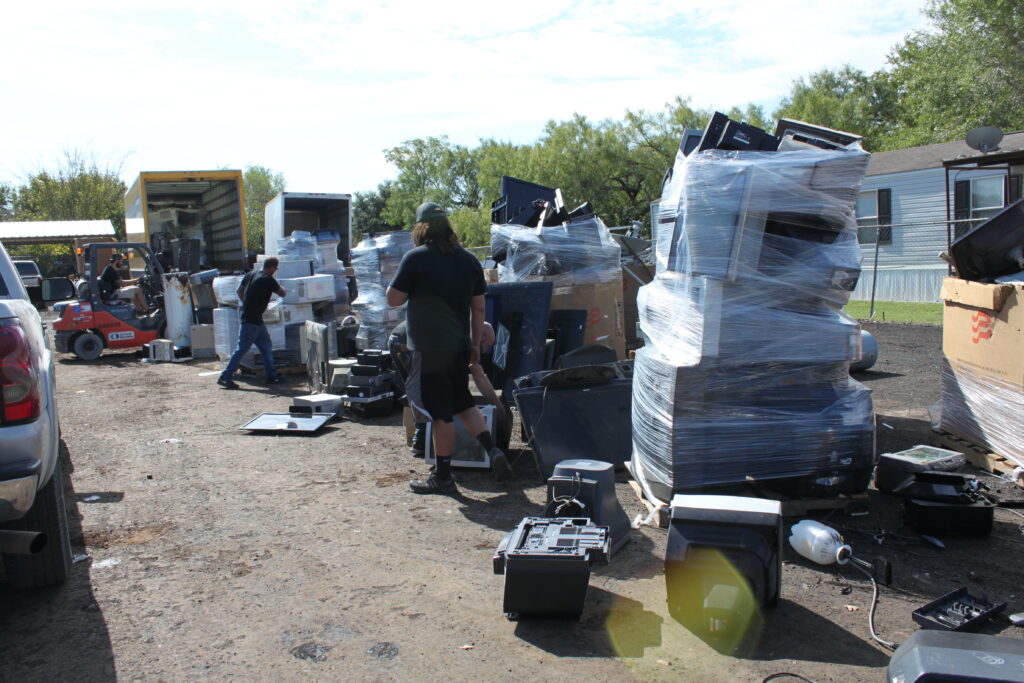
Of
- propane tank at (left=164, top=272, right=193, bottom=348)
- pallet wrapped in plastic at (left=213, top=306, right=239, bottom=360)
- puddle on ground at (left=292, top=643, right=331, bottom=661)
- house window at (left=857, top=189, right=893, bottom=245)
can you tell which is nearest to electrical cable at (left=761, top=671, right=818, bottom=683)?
puddle on ground at (left=292, top=643, right=331, bottom=661)

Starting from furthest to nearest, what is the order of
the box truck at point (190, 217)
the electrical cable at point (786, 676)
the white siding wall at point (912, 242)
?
the white siding wall at point (912, 242)
the box truck at point (190, 217)
the electrical cable at point (786, 676)

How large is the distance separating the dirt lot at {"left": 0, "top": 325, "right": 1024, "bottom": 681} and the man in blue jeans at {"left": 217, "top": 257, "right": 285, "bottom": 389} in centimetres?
398

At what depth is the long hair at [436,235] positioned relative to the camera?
197 inches

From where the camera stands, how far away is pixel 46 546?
11.9ft

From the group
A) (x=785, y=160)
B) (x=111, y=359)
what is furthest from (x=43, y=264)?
(x=785, y=160)

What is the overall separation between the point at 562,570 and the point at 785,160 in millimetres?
2627

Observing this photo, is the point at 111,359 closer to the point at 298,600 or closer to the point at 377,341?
the point at 377,341

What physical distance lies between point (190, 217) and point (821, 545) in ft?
62.1

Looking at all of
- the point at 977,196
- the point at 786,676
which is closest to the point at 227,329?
the point at 786,676

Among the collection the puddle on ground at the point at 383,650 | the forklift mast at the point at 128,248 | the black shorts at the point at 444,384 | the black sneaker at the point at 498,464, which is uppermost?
the forklift mast at the point at 128,248

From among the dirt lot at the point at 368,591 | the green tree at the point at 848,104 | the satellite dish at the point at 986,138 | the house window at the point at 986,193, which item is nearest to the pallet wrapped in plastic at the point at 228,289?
the dirt lot at the point at 368,591

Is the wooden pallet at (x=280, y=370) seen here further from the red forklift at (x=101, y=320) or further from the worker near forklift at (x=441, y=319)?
the worker near forklift at (x=441, y=319)

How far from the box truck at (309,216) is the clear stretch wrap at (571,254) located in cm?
809

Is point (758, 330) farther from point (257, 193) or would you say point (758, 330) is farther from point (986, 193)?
point (257, 193)
